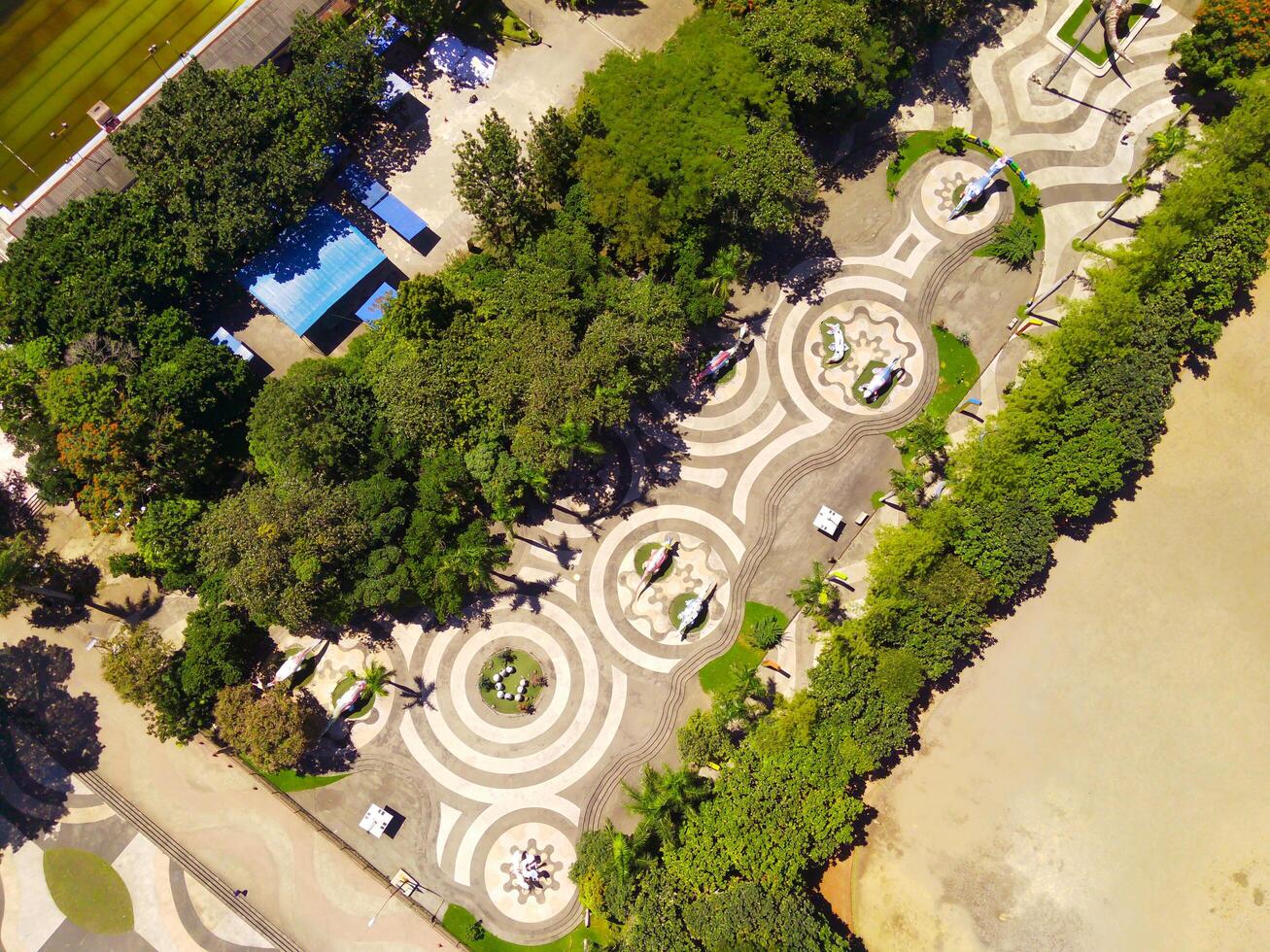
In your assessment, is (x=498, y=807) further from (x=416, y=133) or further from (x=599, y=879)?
(x=416, y=133)

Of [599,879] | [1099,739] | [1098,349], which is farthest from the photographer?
[1099,739]

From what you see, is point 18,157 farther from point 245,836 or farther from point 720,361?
point 720,361

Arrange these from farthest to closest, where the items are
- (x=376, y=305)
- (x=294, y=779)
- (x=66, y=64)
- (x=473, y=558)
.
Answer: (x=376, y=305)
(x=66, y=64)
(x=294, y=779)
(x=473, y=558)

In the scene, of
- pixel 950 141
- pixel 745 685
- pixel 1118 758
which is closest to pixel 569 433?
pixel 745 685

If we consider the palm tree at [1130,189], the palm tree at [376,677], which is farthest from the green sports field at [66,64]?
the palm tree at [1130,189]

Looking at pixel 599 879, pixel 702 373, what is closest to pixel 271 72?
pixel 702 373

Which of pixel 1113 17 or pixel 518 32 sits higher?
pixel 1113 17
